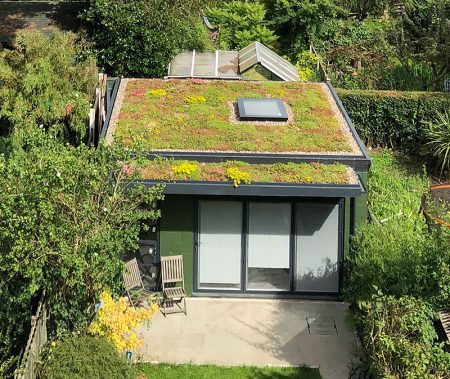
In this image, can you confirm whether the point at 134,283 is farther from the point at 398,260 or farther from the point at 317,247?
the point at 398,260

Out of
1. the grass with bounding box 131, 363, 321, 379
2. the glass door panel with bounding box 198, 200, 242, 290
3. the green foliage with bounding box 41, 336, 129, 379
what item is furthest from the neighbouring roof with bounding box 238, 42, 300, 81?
the green foliage with bounding box 41, 336, 129, 379

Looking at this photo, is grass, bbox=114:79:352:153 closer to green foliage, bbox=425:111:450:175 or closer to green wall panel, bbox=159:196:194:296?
green wall panel, bbox=159:196:194:296

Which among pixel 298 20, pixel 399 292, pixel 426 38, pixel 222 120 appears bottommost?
pixel 399 292

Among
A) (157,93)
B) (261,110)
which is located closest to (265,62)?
(157,93)

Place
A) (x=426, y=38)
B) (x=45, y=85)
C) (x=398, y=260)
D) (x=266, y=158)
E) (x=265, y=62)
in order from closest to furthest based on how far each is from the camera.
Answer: (x=398, y=260) < (x=266, y=158) < (x=45, y=85) < (x=265, y=62) < (x=426, y=38)

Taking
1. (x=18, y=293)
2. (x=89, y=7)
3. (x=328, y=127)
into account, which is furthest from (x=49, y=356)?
(x=89, y=7)

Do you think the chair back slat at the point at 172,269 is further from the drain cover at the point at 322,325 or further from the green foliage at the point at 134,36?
the green foliage at the point at 134,36

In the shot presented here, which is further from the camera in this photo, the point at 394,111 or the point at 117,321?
the point at 394,111

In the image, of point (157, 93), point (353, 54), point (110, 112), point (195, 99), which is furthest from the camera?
point (353, 54)
